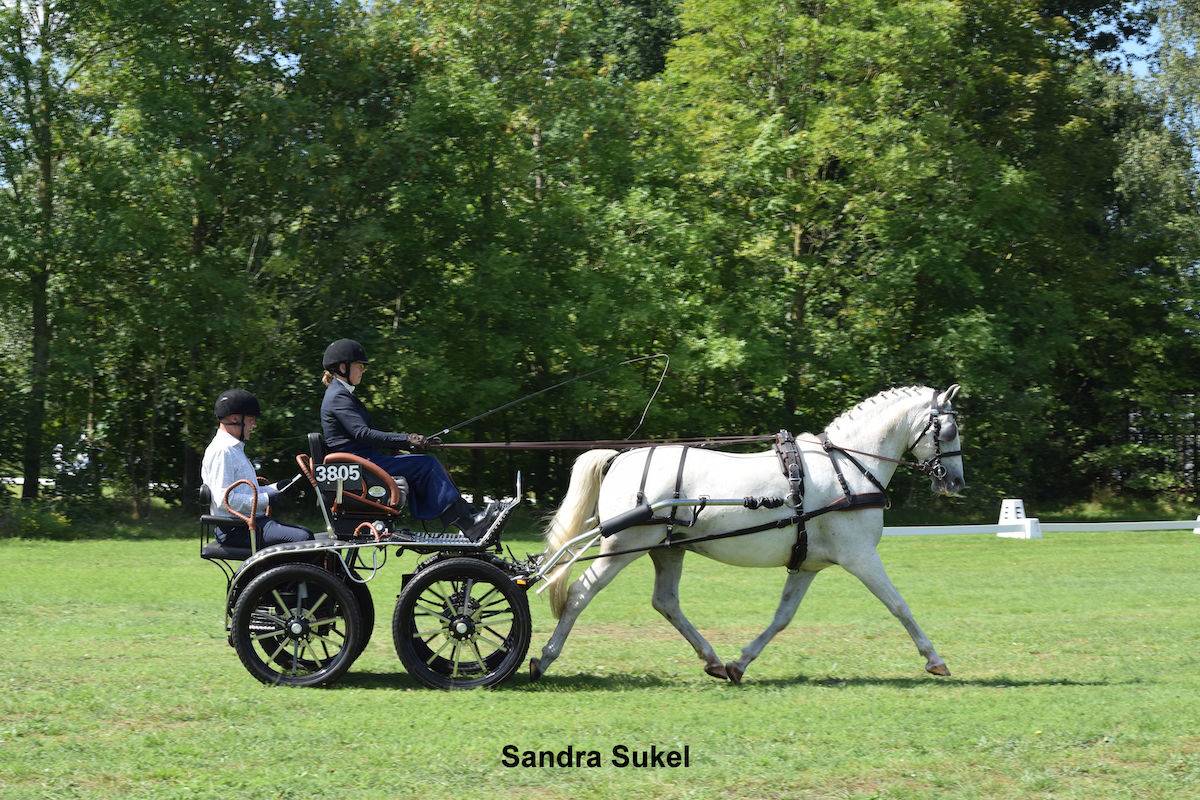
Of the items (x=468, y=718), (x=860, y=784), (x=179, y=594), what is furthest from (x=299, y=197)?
(x=860, y=784)

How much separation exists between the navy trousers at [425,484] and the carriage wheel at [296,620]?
0.75 m

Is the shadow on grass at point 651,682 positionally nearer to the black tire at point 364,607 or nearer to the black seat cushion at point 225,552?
the black tire at point 364,607

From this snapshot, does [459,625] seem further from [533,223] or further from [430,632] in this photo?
[533,223]

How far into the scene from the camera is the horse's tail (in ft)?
32.2

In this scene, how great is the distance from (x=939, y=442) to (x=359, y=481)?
437 cm

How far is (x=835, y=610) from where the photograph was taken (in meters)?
14.8

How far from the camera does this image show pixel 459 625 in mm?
9227

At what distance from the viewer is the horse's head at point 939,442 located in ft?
34.1

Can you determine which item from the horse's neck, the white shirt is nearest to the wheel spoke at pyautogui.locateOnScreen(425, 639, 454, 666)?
the white shirt

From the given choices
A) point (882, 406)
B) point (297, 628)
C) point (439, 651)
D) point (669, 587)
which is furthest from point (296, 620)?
point (882, 406)

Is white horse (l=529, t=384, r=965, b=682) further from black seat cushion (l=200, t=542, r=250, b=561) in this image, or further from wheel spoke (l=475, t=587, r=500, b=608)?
black seat cushion (l=200, t=542, r=250, b=561)

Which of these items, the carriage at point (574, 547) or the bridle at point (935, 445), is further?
the bridle at point (935, 445)

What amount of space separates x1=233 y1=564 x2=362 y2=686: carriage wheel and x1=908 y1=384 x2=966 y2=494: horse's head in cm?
439

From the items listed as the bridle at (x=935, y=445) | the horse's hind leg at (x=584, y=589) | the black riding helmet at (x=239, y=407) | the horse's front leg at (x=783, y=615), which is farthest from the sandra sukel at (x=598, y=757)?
the bridle at (x=935, y=445)
